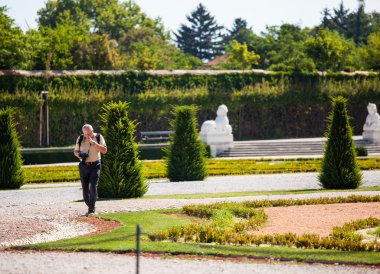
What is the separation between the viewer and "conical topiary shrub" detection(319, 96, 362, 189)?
2280 centimetres

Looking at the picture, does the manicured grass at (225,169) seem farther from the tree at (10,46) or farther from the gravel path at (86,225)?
the tree at (10,46)

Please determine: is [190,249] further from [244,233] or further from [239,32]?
[239,32]

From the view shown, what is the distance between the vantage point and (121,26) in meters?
90.4

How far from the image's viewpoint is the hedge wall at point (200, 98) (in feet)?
155

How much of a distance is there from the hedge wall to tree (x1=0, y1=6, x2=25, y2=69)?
3.79 meters

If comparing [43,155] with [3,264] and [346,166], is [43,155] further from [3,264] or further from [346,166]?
[3,264]

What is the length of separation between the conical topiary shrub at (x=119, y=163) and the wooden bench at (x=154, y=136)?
78.4 ft

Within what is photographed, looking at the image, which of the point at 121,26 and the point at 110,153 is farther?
the point at 121,26

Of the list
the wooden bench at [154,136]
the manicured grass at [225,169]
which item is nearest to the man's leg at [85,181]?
the manicured grass at [225,169]

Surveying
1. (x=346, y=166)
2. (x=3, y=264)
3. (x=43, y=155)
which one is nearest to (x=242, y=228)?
(x=3, y=264)

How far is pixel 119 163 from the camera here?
67.9ft

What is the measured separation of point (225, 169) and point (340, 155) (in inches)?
351

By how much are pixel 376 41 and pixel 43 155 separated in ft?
126

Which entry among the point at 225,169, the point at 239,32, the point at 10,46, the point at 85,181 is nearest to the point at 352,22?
the point at 239,32
